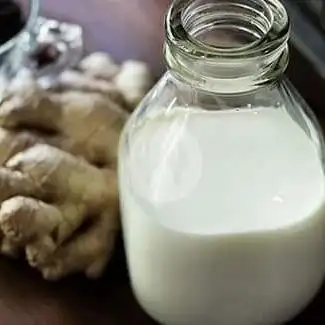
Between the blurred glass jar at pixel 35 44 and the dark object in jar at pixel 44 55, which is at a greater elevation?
the blurred glass jar at pixel 35 44

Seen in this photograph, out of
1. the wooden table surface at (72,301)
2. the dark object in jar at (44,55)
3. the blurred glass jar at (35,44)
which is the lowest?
the wooden table surface at (72,301)

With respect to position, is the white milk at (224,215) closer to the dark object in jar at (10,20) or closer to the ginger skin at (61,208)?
the ginger skin at (61,208)

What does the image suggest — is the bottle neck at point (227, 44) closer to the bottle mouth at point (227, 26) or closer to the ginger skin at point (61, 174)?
the bottle mouth at point (227, 26)

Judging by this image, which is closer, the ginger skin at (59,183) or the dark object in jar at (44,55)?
the ginger skin at (59,183)

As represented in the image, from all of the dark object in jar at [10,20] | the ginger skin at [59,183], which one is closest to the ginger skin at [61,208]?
the ginger skin at [59,183]

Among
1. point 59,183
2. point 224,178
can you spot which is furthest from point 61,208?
point 224,178

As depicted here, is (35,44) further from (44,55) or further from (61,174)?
(61,174)

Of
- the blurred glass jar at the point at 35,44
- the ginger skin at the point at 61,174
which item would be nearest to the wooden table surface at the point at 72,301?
the ginger skin at the point at 61,174
